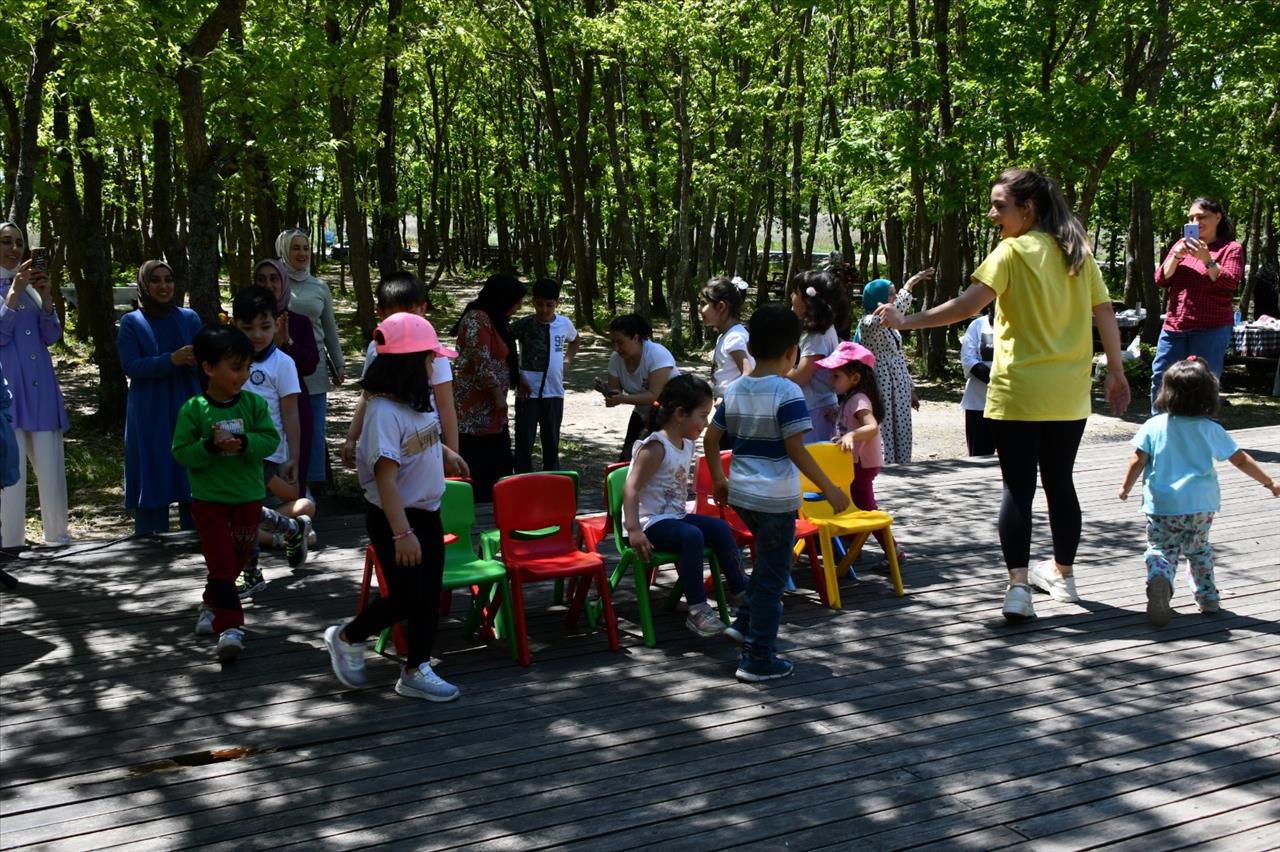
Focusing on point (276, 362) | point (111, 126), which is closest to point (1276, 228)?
point (111, 126)

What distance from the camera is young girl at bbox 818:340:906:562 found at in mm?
6531

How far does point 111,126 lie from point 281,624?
39.2ft

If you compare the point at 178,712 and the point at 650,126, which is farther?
the point at 650,126

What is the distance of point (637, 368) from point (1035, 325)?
3140 mm

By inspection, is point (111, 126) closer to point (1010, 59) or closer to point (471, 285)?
point (1010, 59)

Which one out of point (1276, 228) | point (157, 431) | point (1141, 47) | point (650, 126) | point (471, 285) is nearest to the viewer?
point (157, 431)

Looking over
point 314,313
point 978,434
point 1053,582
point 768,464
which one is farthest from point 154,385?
point 978,434

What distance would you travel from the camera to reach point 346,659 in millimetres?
4953

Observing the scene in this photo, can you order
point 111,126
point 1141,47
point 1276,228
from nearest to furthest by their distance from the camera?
point 111,126, point 1141,47, point 1276,228

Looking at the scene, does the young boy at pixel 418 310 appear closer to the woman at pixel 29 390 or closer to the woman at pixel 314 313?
the woman at pixel 314 313

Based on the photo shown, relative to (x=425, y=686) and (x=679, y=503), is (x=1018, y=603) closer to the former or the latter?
(x=679, y=503)

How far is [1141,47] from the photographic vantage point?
691 inches

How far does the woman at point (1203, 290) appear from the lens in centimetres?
911

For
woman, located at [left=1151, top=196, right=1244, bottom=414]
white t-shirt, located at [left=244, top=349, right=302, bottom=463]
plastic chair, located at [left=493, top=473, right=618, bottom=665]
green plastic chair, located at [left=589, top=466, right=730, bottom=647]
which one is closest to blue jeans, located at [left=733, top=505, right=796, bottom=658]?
green plastic chair, located at [left=589, top=466, right=730, bottom=647]
